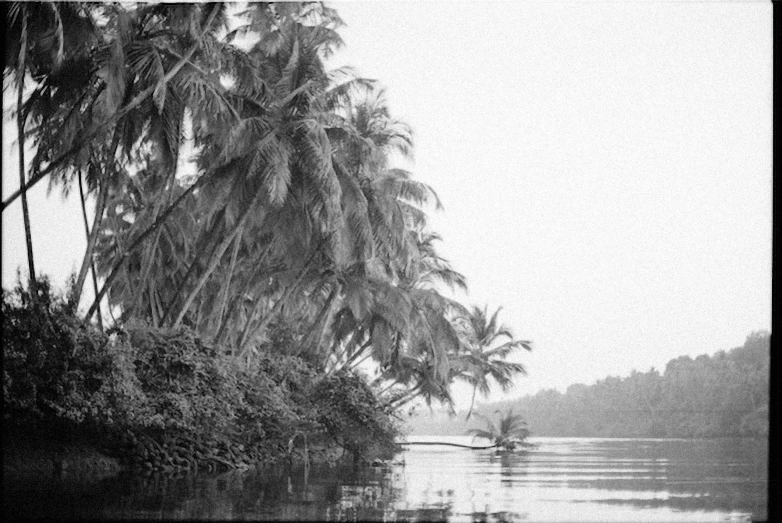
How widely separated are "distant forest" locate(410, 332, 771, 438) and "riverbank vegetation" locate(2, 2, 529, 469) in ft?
49.8

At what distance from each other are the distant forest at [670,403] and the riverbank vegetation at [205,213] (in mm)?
15174

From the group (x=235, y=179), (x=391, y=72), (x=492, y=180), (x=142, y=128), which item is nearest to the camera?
(x=142, y=128)

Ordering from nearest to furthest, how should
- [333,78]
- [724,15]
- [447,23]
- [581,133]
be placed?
[724,15] < [447,23] < [333,78] < [581,133]

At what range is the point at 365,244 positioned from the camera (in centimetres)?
1611

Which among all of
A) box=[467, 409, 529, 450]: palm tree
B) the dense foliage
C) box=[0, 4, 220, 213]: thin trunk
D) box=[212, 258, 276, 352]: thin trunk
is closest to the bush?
the dense foliage

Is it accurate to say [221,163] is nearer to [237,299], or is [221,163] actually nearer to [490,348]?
[237,299]

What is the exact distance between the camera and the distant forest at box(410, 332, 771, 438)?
35.2 meters

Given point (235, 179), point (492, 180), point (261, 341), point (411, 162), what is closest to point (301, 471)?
point (235, 179)

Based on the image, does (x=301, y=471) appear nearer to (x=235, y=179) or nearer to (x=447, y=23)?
(x=235, y=179)

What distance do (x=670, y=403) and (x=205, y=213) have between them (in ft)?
121

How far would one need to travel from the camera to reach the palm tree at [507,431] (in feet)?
101

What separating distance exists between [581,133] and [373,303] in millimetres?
7694

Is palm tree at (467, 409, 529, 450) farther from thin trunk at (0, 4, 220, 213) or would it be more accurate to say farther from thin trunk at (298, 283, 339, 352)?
thin trunk at (0, 4, 220, 213)

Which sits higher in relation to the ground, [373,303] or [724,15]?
[724,15]
